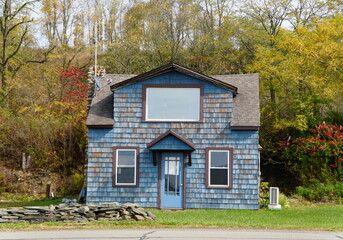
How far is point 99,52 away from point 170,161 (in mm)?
31491

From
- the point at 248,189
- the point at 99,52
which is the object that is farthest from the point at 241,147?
the point at 99,52

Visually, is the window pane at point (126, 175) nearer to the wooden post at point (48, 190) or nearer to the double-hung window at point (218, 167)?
the double-hung window at point (218, 167)

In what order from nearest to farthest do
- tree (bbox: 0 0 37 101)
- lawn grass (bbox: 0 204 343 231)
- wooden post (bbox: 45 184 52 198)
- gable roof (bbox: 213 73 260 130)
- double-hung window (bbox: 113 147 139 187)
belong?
lawn grass (bbox: 0 204 343 231) < gable roof (bbox: 213 73 260 130) < double-hung window (bbox: 113 147 139 187) < wooden post (bbox: 45 184 52 198) < tree (bbox: 0 0 37 101)

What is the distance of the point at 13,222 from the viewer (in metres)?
15.3

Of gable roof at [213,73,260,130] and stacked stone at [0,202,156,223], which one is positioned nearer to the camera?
stacked stone at [0,202,156,223]

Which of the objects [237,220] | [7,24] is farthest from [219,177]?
[7,24]

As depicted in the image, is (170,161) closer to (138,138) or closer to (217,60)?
(138,138)

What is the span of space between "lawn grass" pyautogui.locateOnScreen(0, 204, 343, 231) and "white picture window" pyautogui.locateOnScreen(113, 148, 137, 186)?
→ 1592 millimetres

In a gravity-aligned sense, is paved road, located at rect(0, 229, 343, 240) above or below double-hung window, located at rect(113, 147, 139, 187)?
below

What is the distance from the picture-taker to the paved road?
1260cm

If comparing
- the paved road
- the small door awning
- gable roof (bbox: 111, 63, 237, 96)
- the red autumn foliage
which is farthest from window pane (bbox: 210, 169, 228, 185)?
the red autumn foliage

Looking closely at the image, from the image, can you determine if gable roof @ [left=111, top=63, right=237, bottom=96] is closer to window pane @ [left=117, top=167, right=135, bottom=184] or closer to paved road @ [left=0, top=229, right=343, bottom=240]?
window pane @ [left=117, top=167, right=135, bottom=184]

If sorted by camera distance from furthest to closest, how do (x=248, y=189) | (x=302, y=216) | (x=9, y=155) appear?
1. (x=9, y=155)
2. (x=248, y=189)
3. (x=302, y=216)

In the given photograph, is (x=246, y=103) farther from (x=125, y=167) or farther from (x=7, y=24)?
(x=7, y=24)
